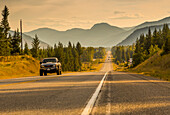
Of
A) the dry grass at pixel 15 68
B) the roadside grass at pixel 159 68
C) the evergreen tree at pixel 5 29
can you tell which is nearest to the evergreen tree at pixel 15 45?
the evergreen tree at pixel 5 29

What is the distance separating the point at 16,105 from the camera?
589 centimetres

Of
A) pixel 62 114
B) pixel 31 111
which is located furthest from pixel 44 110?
pixel 62 114

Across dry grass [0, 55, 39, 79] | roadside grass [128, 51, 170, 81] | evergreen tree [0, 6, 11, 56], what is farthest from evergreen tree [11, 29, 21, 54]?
roadside grass [128, 51, 170, 81]

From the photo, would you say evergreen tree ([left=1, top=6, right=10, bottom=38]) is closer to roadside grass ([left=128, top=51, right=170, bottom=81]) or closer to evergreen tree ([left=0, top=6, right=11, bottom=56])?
evergreen tree ([left=0, top=6, right=11, bottom=56])

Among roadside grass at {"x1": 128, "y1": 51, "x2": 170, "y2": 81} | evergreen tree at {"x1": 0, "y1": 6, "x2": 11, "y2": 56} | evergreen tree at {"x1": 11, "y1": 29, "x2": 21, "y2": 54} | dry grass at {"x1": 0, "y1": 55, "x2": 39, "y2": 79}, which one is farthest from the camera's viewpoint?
evergreen tree at {"x1": 11, "y1": 29, "x2": 21, "y2": 54}

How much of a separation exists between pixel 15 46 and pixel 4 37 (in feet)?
35.3

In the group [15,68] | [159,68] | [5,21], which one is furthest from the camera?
[5,21]

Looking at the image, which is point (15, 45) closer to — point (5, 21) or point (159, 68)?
point (5, 21)

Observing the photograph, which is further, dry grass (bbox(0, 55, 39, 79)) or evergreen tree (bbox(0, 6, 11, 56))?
evergreen tree (bbox(0, 6, 11, 56))

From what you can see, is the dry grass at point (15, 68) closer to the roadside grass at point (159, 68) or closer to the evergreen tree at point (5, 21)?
the roadside grass at point (159, 68)

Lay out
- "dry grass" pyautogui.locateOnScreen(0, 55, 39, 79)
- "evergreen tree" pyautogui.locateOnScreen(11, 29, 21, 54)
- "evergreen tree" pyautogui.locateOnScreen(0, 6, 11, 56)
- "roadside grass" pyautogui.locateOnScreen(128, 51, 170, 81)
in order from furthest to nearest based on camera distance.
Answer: "evergreen tree" pyautogui.locateOnScreen(11, 29, 21, 54)
"evergreen tree" pyautogui.locateOnScreen(0, 6, 11, 56)
"roadside grass" pyautogui.locateOnScreen(128, 51, 170, 81)
"dry grass" pyautogui.locateOnScreen(0, 55, 39, 79)

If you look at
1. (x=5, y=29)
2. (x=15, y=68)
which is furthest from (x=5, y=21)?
(x=15, y=68)

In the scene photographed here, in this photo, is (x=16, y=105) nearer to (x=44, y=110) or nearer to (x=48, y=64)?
(x=44, y=110)

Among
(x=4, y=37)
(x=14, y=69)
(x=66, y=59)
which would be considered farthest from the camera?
(x=66, y=59)
